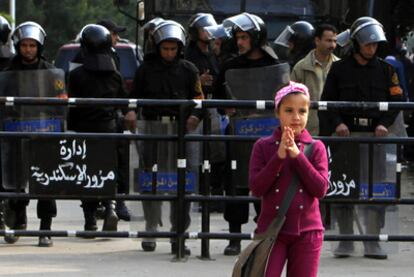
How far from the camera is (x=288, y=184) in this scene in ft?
23.5

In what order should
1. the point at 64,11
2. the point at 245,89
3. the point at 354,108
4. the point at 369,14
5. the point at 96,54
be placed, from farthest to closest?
the point at 64,11 → the point at 369,14 → the point at 96,54 → the point at 245,89 → the point at 354,108

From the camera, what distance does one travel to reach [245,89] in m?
11.0

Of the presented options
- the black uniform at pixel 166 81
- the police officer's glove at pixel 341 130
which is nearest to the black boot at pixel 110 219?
the black uniform at pixel 166 81

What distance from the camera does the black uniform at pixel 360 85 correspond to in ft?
35.3

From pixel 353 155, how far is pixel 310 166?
343 cm

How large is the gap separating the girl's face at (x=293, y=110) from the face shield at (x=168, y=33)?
4279 mm

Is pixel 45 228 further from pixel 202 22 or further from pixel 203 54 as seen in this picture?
pixel 202 22

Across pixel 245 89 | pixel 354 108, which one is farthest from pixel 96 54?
pixel 354 108

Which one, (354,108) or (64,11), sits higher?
(64,11)

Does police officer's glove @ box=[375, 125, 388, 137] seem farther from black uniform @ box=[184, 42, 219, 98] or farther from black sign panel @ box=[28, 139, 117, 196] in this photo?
black uniform @ box=[184, 42, 219, 98]

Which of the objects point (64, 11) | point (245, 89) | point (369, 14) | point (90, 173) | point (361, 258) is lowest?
point (361, 258)

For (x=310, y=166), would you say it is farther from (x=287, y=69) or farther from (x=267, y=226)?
(x=287, y=69)

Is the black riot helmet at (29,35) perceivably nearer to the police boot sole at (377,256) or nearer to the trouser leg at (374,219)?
the trouser leg at (374,219)

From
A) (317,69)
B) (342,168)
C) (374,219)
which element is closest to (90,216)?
(317,69)
